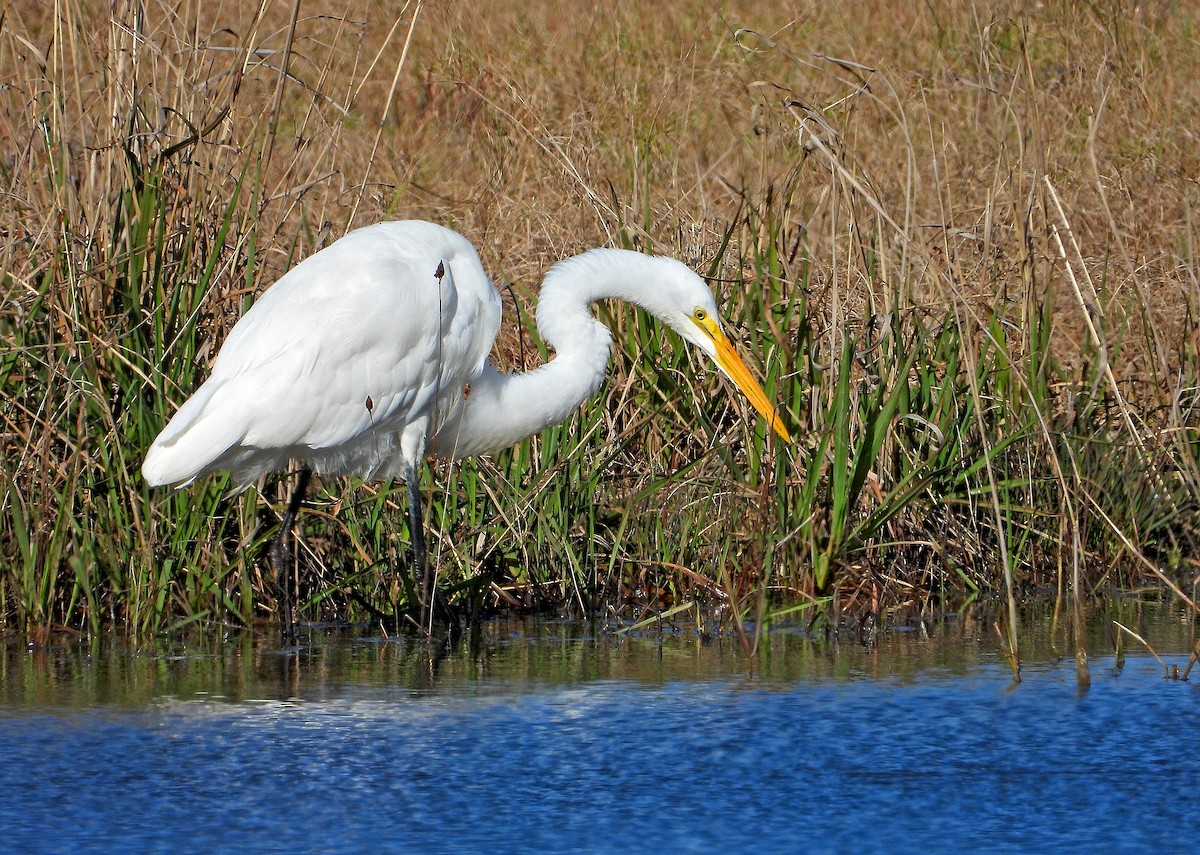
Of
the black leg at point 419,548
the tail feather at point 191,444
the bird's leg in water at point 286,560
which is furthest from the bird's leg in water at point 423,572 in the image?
the tail feather at point 191,444

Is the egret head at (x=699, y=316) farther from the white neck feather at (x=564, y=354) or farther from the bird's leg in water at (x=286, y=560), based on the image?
the bird's leg in water at (x=286, y=560)

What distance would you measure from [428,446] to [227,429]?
2.82 feet

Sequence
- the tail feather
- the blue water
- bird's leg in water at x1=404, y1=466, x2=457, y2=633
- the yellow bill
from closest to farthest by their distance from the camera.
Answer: the blue water, the tail feather, bird's leg in water at x1=404, y1=466, x2=457, y2=633, the yellow bill

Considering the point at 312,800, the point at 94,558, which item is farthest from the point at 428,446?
the point at 312,800

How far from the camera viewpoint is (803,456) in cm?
485

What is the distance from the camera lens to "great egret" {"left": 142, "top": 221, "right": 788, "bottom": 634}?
4.49m

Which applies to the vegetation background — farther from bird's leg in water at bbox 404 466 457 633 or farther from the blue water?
the blue water

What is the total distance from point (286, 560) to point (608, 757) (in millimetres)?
1606

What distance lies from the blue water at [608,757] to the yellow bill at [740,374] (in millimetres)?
796

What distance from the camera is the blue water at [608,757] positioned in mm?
2881

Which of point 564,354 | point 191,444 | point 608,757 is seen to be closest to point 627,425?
point 564,354

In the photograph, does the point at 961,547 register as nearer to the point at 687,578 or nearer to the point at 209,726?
the point at 687,578

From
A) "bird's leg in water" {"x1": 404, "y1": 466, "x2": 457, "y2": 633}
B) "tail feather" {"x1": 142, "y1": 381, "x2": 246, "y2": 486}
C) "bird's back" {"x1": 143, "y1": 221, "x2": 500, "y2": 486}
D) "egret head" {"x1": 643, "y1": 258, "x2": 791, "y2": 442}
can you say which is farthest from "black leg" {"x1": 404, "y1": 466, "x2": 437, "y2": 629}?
"egret head" {"x1": 643, "y1": 258, "x2": 791, "y2": 442}

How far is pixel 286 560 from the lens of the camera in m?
4.63
